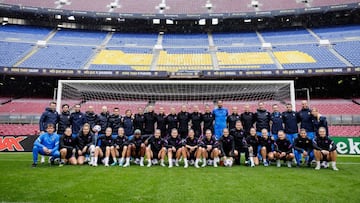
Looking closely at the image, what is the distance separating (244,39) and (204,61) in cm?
717

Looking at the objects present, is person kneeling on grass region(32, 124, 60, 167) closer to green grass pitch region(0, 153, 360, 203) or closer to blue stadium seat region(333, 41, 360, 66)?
green grass pitch region(0, 153, 360, 203)

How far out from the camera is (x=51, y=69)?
61.8 feet

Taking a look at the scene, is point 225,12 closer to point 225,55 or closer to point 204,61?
point 225,55

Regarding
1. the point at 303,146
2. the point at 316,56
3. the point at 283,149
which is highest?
the point at 316,56

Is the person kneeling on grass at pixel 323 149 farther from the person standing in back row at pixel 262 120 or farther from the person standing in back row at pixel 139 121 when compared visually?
the person standing in back row at pixel 139 121

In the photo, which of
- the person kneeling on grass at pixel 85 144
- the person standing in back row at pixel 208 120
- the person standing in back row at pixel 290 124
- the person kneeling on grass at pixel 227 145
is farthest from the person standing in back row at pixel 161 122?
the person standing in back row at pixel 290 124

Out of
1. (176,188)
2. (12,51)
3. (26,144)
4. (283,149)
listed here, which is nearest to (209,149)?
(283,149)

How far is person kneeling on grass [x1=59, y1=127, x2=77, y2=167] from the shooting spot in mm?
7560

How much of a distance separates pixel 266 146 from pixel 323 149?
1.60 m

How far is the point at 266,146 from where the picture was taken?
802cm

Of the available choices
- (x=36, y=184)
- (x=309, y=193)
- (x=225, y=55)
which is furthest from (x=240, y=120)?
(x=225, y=55)

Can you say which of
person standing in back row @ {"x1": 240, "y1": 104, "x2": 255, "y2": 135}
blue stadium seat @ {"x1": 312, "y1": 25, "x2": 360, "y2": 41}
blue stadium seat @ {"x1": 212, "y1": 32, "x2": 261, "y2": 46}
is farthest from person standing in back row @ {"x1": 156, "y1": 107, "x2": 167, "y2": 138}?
blue stadium seat @ {"x1": 312, "y1": 25, "x2": 360, "y2": 41}

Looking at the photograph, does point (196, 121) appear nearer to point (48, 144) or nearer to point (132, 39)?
point (48, 144)

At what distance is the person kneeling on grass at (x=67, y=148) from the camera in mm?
7560
